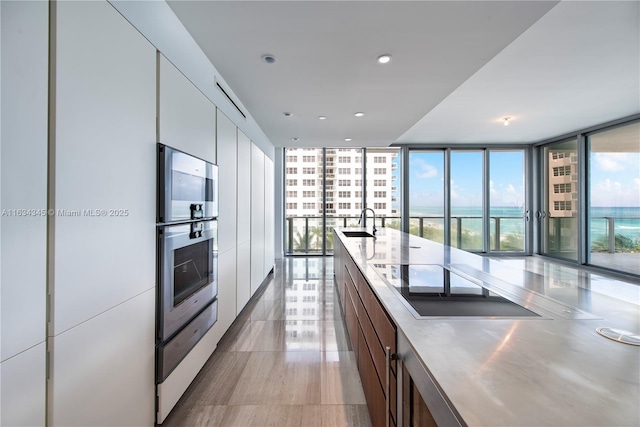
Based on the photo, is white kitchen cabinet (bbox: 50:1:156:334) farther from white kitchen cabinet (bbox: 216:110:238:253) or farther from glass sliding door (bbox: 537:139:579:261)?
glass sliding door (bbox: 537:139:579:261)

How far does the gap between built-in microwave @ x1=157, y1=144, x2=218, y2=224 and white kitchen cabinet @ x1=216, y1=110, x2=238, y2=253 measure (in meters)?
0.24

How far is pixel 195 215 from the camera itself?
1.70 metres

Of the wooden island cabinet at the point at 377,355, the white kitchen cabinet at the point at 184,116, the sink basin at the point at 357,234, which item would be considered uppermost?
the white kitchen cabinet at the point at 184,116

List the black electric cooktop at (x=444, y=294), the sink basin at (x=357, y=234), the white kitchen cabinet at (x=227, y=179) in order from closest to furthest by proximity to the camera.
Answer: the black electric cooktop at (x=444, y=294) < the white kitchen cabinet at (x=227, y=179) < the sink basin at (x=357, y=234)

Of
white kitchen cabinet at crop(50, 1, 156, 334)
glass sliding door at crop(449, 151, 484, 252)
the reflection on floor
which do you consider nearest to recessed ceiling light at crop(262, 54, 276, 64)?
white kitchen cabinet at crop(50, 1, 156, 334)

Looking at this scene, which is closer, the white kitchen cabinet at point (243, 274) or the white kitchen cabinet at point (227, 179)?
the white kitchen cabinet at point (227, 179)

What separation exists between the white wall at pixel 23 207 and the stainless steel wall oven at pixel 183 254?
558mm

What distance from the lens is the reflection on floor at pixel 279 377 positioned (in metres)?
1.59

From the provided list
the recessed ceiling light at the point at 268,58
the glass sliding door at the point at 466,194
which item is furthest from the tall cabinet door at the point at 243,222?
the glass sliding door at the point at 466,194

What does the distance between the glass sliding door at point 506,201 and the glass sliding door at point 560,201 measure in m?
0.45

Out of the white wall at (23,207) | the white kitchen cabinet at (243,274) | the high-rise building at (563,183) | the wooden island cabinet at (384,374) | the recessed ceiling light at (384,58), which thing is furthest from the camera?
the high-rise building at (563,183)

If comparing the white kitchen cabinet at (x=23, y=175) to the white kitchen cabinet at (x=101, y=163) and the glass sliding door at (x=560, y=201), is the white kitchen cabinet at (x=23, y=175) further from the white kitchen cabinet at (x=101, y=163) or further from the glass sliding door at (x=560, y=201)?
the glass sliding door at (x=560, y=201)

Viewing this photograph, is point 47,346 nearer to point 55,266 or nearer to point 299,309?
point 55,266

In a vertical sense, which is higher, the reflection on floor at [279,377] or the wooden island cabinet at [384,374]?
the wooden island cabinet at [384,374]
